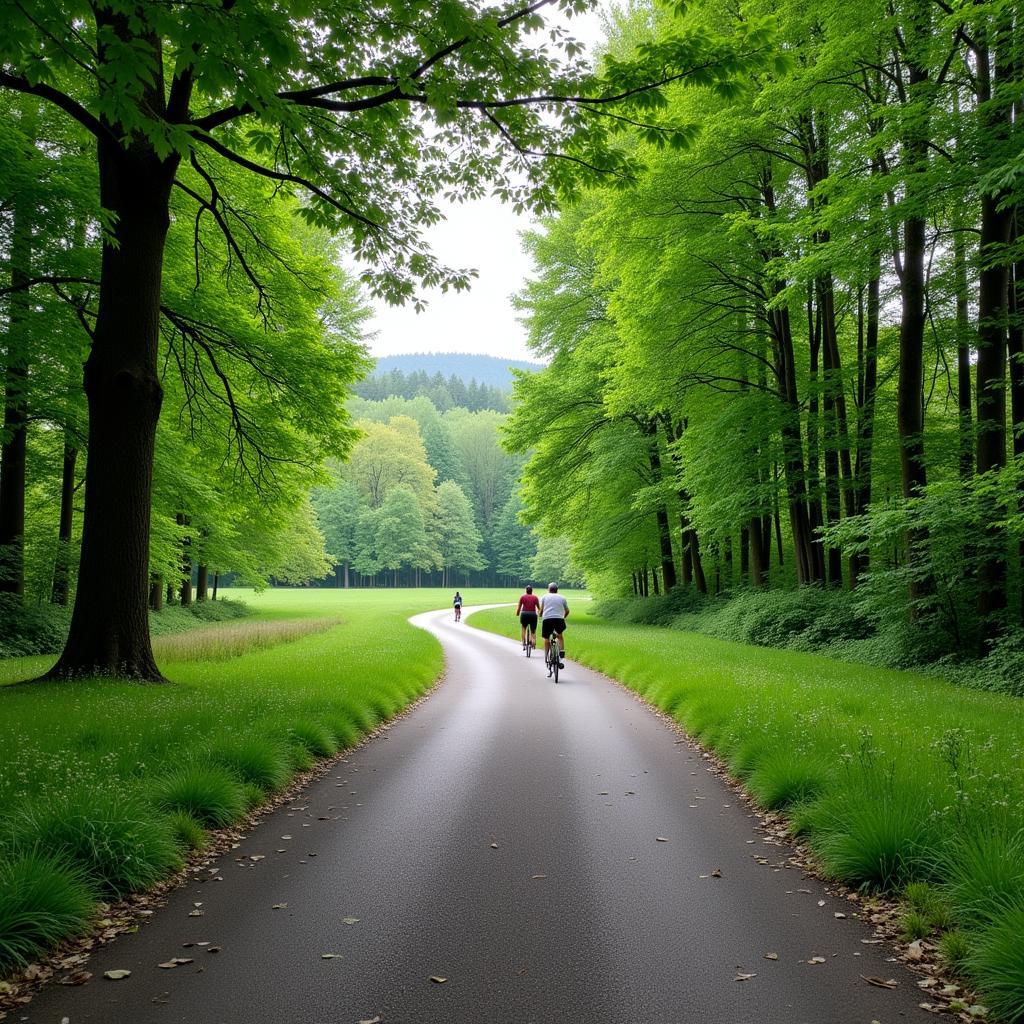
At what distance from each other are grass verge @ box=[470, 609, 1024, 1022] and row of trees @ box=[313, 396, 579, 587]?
56629 millimetres

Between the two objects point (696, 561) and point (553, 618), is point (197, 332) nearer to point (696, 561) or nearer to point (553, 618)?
point (553, 618)

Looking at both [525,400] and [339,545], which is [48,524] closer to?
[525,400]

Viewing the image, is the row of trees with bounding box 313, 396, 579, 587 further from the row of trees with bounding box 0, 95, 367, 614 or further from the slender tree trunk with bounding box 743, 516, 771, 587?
the row of trees with bounding box 0, 95, 367, 614

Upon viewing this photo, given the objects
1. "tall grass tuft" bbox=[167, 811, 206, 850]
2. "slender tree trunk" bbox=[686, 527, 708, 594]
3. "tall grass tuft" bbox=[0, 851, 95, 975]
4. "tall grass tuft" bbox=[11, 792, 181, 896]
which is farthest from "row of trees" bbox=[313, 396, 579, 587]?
"tall grass tuft" bbox=[0, 851, 95, 975]

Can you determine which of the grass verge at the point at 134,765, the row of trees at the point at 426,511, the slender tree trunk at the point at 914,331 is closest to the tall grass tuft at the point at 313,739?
the grass verge at the point at 134,765

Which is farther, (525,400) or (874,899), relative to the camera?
(525,400)

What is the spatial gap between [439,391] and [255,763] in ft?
470

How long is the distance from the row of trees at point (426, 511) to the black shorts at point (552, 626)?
168 ft

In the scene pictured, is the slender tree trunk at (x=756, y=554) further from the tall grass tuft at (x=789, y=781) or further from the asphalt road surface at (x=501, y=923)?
the tall grass tuft at (x=789, y=781)

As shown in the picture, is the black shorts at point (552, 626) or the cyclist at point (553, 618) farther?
the black shorts at point (552, 626)

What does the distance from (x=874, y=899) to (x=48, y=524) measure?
22566 mm

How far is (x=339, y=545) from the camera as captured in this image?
83.2 m

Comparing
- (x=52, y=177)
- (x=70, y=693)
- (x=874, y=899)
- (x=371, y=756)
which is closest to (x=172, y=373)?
(x=52, y=177)

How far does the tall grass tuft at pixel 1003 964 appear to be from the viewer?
2768mm
